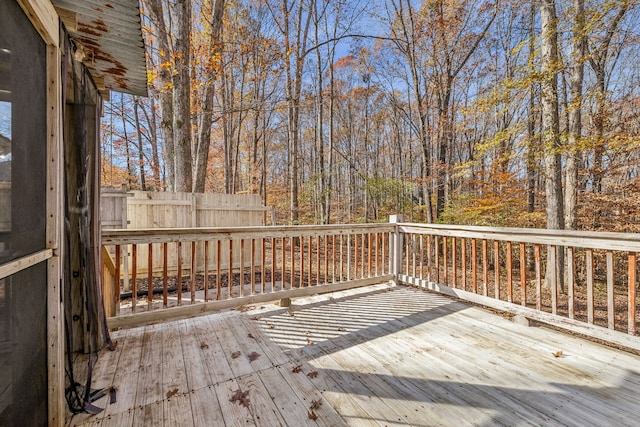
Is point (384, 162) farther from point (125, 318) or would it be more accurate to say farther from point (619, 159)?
point (125, 318)

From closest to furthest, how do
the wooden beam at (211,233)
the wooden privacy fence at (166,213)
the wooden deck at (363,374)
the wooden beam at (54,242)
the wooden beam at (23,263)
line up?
the wooden beam at (23,263)
the wooden beam at (54,242)
the wooden deck at (363,374)
the wooden beam at (211,233)
the wooden privacy fence at (166,213)

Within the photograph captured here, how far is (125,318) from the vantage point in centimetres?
286

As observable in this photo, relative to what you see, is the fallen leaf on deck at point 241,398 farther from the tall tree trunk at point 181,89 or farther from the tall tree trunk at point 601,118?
the tall tree trunk at point 601,118

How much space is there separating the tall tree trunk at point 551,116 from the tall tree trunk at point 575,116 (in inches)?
10.1

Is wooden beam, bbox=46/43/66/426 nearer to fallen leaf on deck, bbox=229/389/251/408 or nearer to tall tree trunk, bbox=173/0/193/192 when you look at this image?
fallen leaf on deck, bbox=229/389/251/408

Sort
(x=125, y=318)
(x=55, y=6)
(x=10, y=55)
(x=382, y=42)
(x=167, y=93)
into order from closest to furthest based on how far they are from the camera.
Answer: (x=10, y=55) < (x=55, y=6) < (x=125, y=318) < (x=167, y=93) < (x=382, y=42)

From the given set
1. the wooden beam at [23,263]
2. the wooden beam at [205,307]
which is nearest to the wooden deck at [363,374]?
the wooden beam at [205,307]

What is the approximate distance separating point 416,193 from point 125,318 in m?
11.8

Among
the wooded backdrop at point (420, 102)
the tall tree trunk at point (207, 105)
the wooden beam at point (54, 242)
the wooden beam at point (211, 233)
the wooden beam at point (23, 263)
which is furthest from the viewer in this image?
the tall tree trunk at point (207, 105)

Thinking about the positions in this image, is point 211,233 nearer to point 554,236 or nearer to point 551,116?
point 554,236

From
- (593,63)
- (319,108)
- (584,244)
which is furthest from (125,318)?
(593,63)

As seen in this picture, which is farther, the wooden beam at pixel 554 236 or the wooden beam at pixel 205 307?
the wooden beam at pixel 205 307

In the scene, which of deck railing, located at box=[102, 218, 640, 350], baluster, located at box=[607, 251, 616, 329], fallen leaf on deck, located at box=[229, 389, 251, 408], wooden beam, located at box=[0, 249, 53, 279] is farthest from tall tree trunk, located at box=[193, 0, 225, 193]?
baluster, located at box=[607, 251, 616, 329]

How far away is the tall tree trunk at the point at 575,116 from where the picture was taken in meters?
5.12
